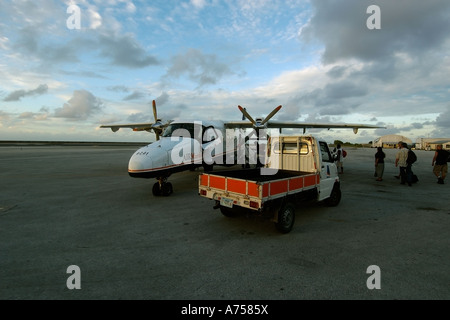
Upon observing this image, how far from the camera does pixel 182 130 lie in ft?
37.7

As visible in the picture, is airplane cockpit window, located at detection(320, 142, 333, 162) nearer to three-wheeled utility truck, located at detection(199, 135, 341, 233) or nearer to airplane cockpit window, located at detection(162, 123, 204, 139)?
three-wheeled utility truck, located at detection(199, 135, 341, 233)

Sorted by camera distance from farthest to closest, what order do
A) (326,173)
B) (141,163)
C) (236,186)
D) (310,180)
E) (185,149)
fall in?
(185,149)
(141,163)
(326,173)
(310,180)
(236,186)

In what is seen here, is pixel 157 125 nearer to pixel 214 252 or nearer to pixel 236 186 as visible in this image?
pixel 236 186

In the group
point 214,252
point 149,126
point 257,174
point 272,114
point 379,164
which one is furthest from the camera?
point 149,126

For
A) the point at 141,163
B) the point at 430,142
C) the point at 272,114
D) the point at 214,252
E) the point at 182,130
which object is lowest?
the point at 214,252

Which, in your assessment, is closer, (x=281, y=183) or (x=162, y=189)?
(x=281, y=183)

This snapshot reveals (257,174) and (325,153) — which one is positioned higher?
(325,153)

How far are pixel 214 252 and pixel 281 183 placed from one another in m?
2.17

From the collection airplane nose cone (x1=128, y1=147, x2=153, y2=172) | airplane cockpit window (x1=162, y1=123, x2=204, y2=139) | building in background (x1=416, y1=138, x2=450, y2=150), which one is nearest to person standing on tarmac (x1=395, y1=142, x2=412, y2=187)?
airplane cockpit window (x1=162, y1=123, x2=204, y2=139)

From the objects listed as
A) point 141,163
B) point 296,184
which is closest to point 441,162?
point 296,184

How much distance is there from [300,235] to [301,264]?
4.83ft

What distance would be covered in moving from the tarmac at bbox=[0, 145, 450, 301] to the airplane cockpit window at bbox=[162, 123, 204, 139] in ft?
12.4

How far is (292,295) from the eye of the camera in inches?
134

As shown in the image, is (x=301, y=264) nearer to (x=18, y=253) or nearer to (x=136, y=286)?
(x=136, y=286)
